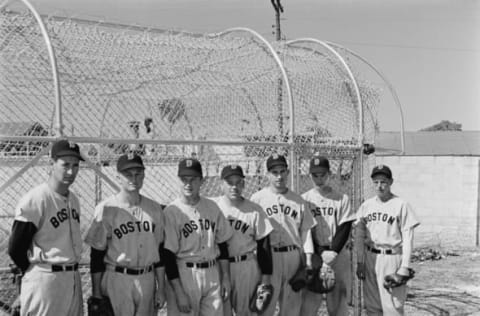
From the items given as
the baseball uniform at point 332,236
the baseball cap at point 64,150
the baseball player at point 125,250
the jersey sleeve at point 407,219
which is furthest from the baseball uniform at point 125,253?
the jersey sleeve at point 407,219

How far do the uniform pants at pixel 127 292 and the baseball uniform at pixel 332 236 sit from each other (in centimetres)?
185

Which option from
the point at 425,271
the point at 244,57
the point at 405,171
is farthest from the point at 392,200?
the point at 405,171

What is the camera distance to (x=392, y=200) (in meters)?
4.90

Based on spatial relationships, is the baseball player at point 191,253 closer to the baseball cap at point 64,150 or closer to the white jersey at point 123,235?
the white jersey at point 123,235

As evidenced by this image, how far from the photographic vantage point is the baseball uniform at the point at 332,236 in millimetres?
4875

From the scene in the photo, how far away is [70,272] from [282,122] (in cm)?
326

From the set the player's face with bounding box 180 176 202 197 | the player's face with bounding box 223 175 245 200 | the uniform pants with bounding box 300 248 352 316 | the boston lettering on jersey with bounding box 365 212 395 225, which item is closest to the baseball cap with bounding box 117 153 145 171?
the player's face with bounding box 180 176 202 197

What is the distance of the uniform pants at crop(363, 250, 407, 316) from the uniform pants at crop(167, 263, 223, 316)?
5.55ft

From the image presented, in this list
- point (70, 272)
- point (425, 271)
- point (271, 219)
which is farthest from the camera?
point (425, 271)

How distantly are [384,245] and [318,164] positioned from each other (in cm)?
96

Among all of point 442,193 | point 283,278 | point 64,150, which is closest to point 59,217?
point 64,150

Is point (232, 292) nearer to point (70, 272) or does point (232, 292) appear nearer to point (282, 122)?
point (70, 272)

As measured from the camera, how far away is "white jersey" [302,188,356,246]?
4.87 meters

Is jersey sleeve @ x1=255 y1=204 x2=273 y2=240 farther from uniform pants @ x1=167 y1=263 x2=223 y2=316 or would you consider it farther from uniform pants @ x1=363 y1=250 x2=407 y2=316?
uniform pants @ x1=363 y1=250 x2=407 y2=316
